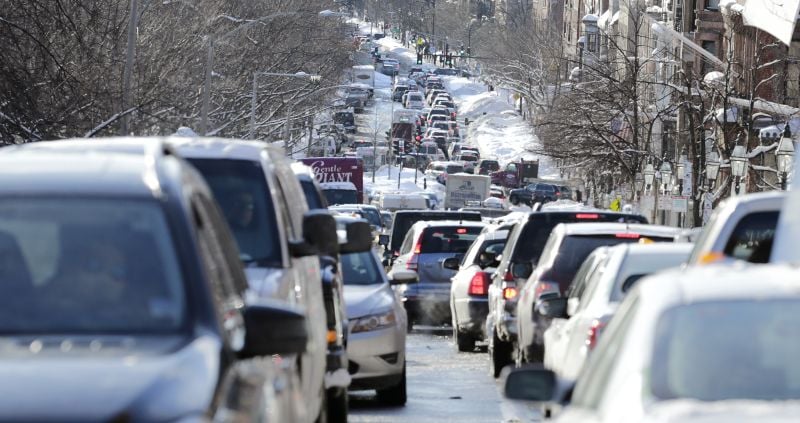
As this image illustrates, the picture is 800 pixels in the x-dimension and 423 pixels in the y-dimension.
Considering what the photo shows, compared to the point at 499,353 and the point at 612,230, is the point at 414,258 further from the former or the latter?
the point at 612,230

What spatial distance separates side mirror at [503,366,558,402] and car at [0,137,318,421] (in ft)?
2.49

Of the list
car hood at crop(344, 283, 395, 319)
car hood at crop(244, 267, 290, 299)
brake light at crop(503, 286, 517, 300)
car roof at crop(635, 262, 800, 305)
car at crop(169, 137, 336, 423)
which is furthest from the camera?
brake light at crop(503, 286, 517, 300)

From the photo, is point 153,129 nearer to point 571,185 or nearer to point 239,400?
point 571,185

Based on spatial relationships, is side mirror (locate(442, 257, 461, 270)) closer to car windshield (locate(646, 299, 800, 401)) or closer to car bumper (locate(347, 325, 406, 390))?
car bumper (locate(347, 325, 406, 390))

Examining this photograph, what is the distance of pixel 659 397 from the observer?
548cm

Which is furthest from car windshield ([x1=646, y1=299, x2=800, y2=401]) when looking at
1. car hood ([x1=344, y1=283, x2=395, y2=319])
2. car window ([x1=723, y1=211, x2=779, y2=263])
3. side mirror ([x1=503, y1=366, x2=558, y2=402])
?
car hood ([x1=344, y1=283, x2=395, y2=319])

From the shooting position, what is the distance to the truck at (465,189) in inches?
3258

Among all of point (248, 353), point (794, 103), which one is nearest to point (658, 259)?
point (248, 353)

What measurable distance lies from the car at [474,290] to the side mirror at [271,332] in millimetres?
17062

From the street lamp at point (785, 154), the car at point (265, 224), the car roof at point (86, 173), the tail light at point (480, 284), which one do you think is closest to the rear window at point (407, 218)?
the street lamp at point (785, 154)

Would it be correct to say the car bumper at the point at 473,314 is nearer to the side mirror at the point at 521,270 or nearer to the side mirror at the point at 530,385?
the side mirror at the point at 521,270

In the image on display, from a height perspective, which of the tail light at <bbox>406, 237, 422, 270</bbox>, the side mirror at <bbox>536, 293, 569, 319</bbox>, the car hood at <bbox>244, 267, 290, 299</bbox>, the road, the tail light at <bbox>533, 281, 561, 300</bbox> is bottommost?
the road

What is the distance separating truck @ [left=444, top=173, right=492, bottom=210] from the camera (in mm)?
82750

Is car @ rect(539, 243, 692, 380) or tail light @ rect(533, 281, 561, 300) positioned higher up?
car @ rect(539, 243, 692, 380)
